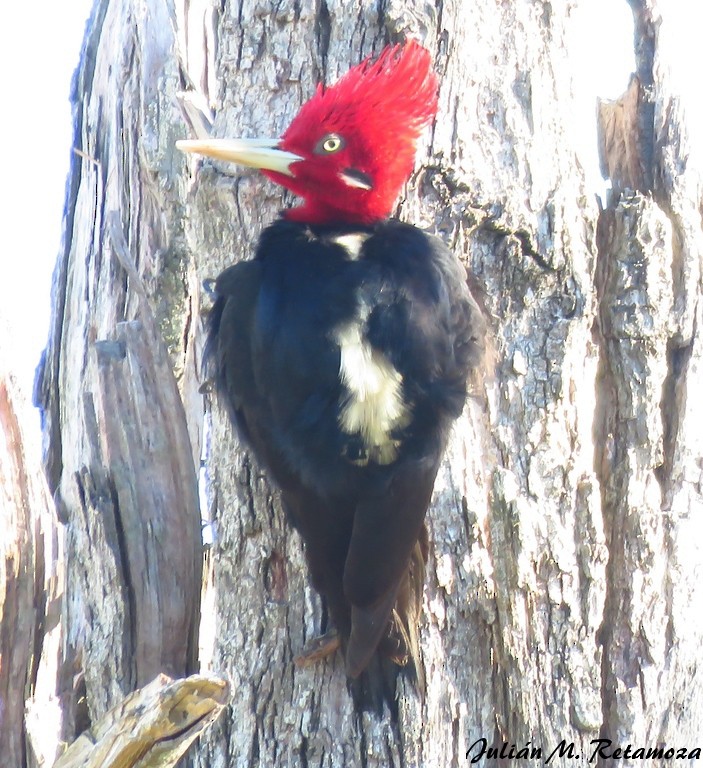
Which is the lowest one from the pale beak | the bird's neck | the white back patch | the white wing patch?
the white wing patch

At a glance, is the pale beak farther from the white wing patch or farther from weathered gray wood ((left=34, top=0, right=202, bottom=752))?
the white wing patch

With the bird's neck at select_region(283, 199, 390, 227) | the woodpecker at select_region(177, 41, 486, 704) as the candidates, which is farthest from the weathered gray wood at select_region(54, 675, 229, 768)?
the bird's neck at select_region(283, 199, 390, 227)

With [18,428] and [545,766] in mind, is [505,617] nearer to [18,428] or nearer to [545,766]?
[545,766]

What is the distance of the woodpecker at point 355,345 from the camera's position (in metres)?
3.11

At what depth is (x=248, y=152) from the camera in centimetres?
333

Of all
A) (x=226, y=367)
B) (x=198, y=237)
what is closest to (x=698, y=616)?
(x=226, y=367)

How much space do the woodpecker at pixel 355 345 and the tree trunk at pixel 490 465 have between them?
0.53ft

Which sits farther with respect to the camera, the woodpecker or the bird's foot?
the bird's foot

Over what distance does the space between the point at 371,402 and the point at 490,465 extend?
1.65 feet

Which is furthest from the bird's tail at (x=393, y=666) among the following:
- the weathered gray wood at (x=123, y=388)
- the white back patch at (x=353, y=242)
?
the white back patch at (x=353, y=242)

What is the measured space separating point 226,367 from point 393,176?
82cm

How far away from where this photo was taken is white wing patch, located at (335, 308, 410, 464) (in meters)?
3.11

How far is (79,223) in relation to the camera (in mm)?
5211

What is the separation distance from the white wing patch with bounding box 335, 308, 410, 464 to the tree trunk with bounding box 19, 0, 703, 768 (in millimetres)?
302
